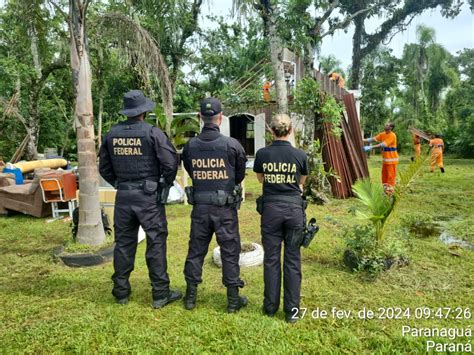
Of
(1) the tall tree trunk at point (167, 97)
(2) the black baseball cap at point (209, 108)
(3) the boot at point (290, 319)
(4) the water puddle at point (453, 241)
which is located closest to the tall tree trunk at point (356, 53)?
(1) the tall tree trunk at point (167, 97)

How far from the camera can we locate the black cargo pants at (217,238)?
331 centimetres

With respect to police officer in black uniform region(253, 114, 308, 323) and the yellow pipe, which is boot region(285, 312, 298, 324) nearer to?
police officer in black uniform region(253, 114, 308, 323)

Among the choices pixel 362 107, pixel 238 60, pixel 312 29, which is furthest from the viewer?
pixel 362 107

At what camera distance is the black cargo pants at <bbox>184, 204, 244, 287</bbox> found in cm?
331

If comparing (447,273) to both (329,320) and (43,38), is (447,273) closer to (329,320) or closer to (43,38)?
(329,320)

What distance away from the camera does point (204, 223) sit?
10.9 ft

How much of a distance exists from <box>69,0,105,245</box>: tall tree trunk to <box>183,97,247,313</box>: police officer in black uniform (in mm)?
2122

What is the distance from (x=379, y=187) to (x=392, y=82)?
81.0 ft

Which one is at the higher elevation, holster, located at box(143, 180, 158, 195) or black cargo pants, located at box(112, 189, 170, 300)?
holster, located at box(143, 180, 158, 195)

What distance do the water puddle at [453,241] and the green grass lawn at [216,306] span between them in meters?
0.15

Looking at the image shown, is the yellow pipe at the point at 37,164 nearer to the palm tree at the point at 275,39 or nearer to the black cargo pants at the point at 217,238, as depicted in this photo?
the palm tree at the point at 275,39

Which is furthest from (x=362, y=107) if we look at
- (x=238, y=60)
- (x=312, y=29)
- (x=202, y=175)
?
(x=202, y=175)

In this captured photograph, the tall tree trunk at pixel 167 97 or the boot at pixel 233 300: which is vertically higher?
the tall tree trunk at pixel 167 97

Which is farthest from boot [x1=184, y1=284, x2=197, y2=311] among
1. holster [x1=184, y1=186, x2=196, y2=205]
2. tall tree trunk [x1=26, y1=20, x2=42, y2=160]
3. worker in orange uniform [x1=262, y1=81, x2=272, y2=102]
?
tall tree trunk [x1=26, y1=20, x2=42, y2=160]
